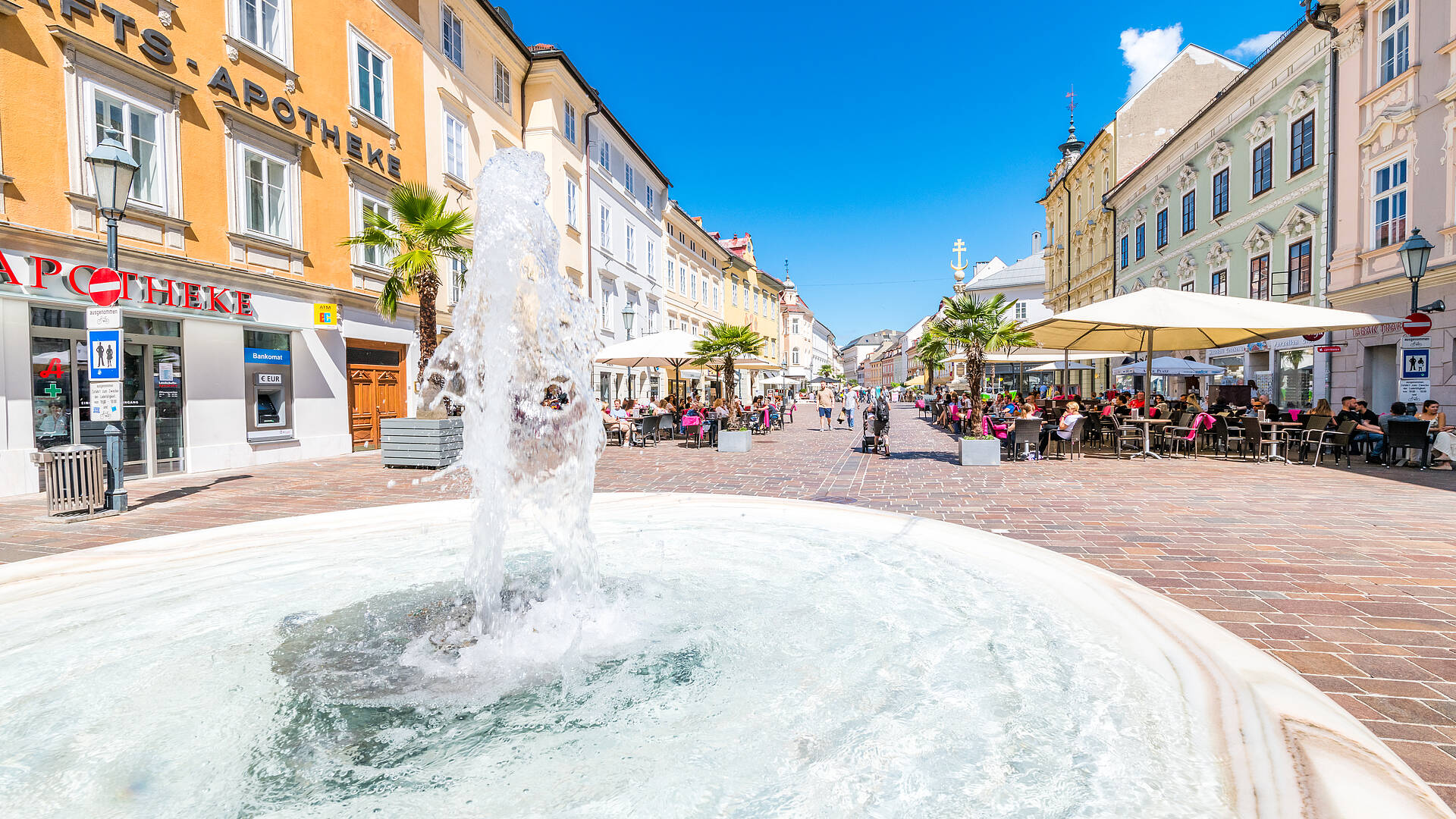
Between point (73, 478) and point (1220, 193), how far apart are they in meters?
32.1

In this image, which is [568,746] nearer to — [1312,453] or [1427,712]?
[1427,712]

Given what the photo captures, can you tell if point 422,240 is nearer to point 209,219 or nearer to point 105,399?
point 209,219

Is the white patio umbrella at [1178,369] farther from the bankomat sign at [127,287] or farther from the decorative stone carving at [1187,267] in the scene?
the bankomat sign at [127,287]

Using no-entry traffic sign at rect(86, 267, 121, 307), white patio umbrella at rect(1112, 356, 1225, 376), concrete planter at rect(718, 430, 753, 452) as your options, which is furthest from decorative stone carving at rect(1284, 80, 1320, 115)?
no-entry traffic sign at rect(86, 267, 121, 307)

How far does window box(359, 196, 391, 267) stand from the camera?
600 inches

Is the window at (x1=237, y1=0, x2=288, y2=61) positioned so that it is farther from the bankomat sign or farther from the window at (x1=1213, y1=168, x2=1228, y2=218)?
the window at (x1=1213, y1=168, x2=1228, y2=218)

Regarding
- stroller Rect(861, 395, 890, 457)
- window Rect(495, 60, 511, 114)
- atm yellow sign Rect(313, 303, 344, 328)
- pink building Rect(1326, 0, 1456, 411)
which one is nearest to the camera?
pink building Rect(1326, 0, 1456, 411)

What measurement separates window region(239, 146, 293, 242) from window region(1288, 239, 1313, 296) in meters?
27.0

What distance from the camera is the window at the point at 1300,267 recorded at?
60.4 ft

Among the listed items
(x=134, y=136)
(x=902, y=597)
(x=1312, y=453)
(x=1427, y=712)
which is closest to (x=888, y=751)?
(x=902, y=597)

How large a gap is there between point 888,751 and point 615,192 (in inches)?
1148

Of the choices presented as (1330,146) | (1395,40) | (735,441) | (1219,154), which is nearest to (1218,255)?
(1219,154)

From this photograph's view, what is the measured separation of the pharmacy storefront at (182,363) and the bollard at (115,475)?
0.73 metres

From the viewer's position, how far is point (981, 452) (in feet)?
38.6
